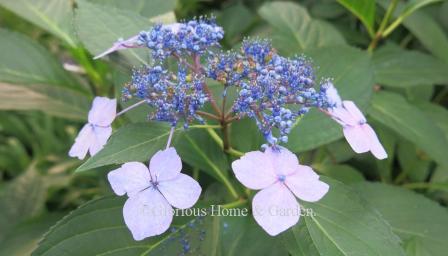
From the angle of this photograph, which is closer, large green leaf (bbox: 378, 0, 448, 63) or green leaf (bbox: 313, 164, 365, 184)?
green leaf (bbox: 313, 164, 365, 184)

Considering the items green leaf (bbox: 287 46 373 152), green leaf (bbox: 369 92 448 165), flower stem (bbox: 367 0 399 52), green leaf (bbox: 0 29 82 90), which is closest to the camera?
green leaf (bbox: 287 46 373 152)

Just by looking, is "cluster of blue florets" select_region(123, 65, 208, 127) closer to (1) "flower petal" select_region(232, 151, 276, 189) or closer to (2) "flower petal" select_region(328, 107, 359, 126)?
(1) "flower petal" select_region(232, 151, 276, 189)

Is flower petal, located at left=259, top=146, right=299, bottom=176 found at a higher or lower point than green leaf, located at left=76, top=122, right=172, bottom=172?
lower

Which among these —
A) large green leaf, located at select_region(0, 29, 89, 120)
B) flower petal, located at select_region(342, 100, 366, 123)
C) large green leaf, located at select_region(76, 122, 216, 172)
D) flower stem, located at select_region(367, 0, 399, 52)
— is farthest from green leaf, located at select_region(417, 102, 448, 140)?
large green leaf, located at select_region(0, 29, 89, 120)

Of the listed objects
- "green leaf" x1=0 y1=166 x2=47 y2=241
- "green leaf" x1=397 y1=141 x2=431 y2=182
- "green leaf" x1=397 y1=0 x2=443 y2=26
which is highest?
"green leaf" x1=0 y1=166 x2=47 y2=241

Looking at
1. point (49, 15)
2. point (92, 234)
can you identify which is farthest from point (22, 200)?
point (92, 234)

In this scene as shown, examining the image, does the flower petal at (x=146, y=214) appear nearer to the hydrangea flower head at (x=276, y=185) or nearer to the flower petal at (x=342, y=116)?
the hydrangea flower head at (x=276, y=185)
